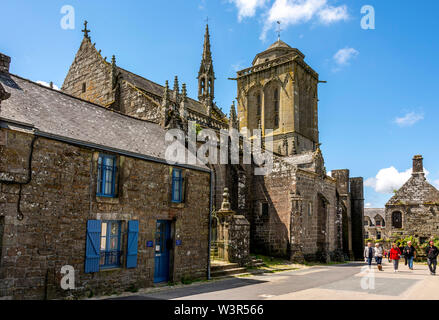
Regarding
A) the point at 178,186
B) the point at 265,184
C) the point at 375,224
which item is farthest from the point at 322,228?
the point at 375,224

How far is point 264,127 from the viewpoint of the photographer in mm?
44219

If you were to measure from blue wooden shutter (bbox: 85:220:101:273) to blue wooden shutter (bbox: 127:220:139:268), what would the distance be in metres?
1.16

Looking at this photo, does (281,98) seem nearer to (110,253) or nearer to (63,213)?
(110,253)

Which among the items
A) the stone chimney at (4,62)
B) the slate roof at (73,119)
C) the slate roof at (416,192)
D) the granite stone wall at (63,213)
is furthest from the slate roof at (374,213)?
the stone chimney at (4,62)

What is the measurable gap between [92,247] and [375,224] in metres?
57.7

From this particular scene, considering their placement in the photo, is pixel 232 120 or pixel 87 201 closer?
pixel 87 201

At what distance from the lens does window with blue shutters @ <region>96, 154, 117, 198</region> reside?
11078mm

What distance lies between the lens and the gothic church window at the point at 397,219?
3272cm

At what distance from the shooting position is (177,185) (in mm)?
13719

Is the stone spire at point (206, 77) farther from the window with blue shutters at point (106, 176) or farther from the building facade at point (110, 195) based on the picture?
the window with blue shutters at point (106, 176)

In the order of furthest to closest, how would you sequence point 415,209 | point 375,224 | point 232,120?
point 375,224 < point 415,209 < point 232,120
